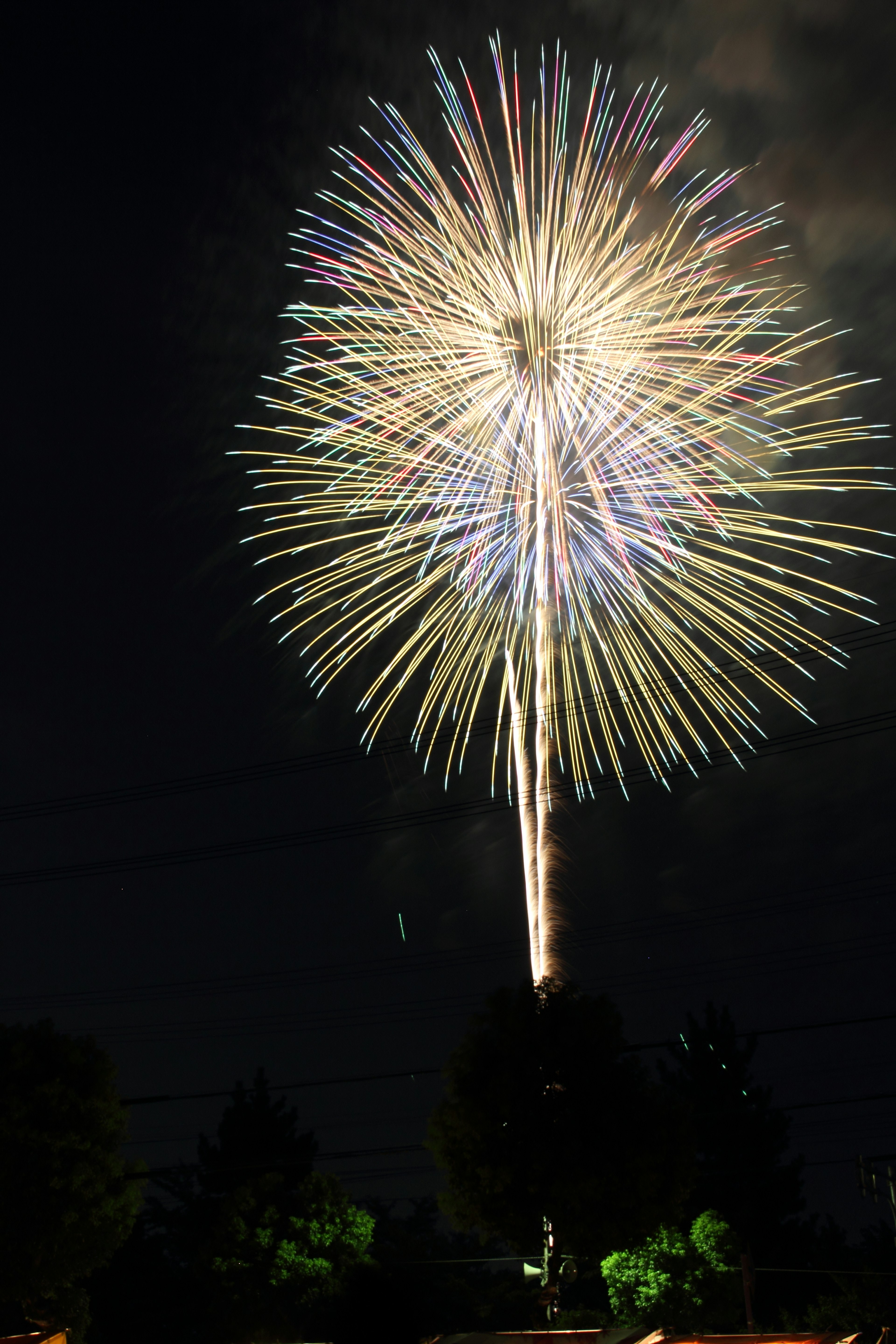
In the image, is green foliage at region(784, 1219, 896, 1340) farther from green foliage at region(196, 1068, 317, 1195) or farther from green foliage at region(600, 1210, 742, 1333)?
→ green foliage at region(196, 1068, 317, 1195)

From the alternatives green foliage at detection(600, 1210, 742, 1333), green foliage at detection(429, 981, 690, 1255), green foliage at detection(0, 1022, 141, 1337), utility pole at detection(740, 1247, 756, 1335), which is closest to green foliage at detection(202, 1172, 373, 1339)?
green foliage at detection(600, 1210, 742, 1333)

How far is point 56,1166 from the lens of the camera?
20828 mm

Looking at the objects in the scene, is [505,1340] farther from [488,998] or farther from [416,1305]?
[416,1305]

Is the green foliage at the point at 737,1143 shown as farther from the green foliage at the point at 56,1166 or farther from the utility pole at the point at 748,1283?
the green foliage at the point at 56,1166

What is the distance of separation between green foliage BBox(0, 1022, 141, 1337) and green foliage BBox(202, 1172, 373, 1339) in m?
10.8

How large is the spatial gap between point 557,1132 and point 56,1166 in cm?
909

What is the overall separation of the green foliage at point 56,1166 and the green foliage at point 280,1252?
10.8 meters

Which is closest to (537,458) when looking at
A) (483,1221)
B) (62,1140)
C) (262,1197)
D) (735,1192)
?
(483,1221)

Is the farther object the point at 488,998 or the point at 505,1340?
the point at 488,998

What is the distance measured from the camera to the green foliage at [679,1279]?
29016 mm

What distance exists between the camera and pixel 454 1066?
21.3m

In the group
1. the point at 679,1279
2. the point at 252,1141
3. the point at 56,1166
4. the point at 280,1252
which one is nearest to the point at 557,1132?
the point at 56,1166

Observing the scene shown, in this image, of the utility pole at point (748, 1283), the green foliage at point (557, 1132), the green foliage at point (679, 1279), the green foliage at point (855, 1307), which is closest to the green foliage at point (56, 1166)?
the green foliage at point (557, 1132)

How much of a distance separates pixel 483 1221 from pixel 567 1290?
28.7 meters
